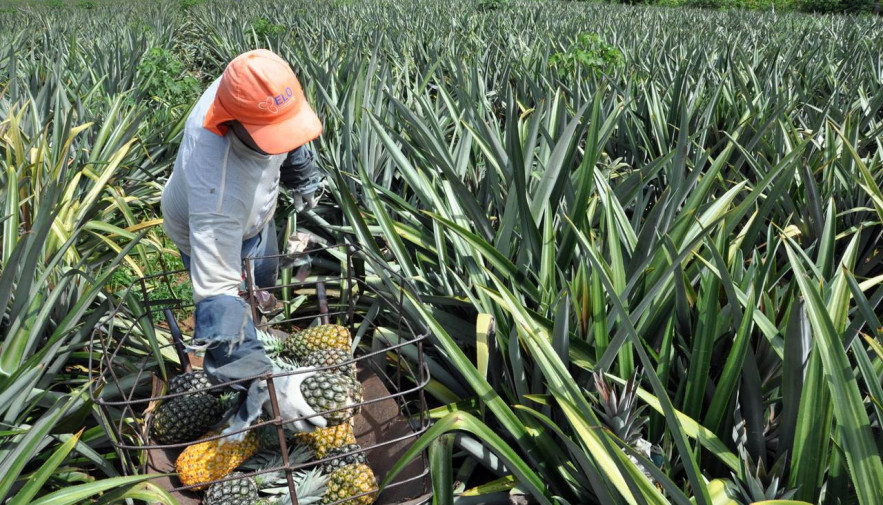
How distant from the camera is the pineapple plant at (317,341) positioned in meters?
1.89

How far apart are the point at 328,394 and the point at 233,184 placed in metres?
0.57

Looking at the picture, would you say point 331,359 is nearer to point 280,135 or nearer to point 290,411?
point 290,411

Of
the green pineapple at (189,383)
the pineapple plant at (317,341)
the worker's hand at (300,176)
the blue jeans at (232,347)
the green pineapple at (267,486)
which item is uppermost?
the worker's hand at (300,176)

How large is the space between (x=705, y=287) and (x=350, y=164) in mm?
1838

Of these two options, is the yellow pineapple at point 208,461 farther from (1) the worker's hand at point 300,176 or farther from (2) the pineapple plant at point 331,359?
(1) the worker's hand at point 300,176

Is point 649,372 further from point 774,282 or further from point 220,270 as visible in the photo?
point 220,270

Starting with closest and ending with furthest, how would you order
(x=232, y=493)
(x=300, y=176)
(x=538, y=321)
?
(x=232, y=493)
(x=538, y=321)
(x=300, y=176)

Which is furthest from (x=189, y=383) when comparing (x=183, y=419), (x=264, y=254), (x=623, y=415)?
(x=623, y=415)

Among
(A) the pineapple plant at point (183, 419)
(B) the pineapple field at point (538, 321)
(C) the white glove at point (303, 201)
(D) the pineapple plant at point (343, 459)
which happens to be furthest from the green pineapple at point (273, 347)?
(C) the white glove at point (303, 201)

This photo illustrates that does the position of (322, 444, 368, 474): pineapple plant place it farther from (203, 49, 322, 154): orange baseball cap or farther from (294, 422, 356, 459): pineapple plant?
(203, 49, 322, 154): orange baseball cap

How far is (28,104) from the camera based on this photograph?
3365 mm

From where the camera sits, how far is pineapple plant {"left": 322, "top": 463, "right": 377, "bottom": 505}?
4.95 ft

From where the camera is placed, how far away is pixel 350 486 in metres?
1.51

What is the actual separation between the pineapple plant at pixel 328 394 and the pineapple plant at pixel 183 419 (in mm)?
280
